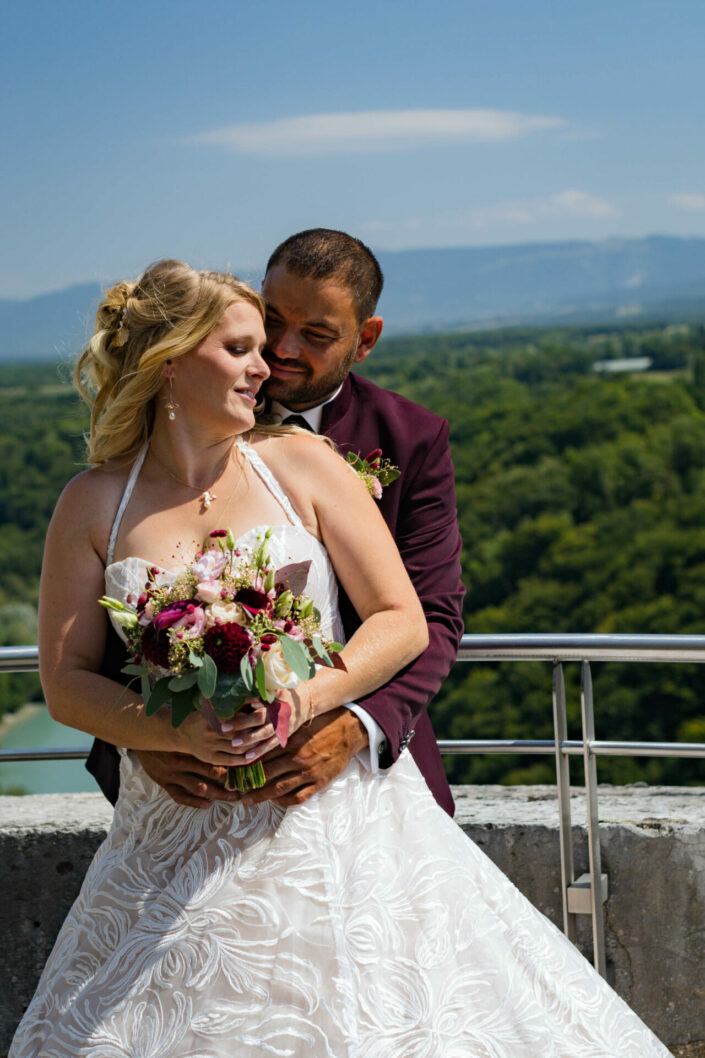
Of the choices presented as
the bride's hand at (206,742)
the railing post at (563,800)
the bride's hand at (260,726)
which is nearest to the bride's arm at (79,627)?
the bride's hand at (206,742)

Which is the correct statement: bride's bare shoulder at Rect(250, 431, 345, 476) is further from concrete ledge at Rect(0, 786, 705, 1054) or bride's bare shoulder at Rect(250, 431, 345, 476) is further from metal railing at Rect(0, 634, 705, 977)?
concrete ledge at Rect(0, 786, 705, 1054)

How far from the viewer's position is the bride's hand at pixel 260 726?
2115mm

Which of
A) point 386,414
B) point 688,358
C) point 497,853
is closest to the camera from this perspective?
point 386,414

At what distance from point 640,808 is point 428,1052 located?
1.49 meters

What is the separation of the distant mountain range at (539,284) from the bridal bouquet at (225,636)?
351 feet

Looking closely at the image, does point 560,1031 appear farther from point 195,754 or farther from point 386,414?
point 386,414

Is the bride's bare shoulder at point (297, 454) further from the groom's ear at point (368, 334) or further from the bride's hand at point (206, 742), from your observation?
the bride's hand at point (206, 742)

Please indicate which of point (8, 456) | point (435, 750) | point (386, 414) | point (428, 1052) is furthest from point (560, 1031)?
point (8, 456)

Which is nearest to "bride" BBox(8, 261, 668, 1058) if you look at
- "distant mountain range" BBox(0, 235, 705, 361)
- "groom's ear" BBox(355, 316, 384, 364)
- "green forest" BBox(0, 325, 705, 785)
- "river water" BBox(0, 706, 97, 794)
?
"groom's ear" BBox(355, 316, 384, 364)

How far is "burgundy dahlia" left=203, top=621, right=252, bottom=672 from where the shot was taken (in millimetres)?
1981

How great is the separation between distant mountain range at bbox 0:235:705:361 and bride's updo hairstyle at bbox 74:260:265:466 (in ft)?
350

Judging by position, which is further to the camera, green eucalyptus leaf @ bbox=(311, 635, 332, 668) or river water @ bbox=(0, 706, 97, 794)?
river water @ bbox=(0, 706, 97, 794)

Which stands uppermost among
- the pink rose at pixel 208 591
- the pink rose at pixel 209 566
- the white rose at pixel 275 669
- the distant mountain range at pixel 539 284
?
the pink rose at pixel 209 566

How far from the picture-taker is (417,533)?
2676 millimetres
